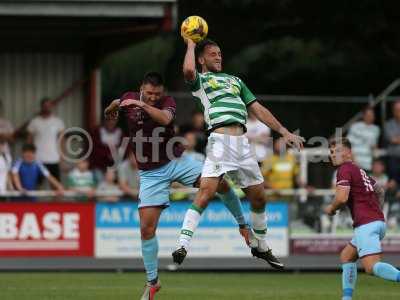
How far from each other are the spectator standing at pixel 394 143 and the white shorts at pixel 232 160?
8046mm

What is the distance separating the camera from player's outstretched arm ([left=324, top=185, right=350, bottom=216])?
13508 millimetres

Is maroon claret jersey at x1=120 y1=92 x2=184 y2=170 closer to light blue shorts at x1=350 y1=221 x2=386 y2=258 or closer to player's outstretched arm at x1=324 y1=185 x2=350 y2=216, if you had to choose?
player's outstretched arm at x1=324 y1=185 x2=350 y2=216

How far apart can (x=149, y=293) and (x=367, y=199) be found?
2.64 metres

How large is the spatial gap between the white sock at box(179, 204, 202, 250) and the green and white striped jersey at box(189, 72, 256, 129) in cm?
97

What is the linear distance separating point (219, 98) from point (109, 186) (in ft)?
24.5

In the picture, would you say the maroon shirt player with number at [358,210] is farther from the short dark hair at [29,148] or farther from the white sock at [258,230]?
the short dark hair at [29,148]

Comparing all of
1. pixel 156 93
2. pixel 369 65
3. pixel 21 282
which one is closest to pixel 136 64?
pixel 369 65

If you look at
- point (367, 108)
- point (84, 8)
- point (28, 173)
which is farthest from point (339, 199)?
point (367, 108)

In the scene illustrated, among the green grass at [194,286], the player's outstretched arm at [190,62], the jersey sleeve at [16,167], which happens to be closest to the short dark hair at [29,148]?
the jersey sleeve at [16,167]

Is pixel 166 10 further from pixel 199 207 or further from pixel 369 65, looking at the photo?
pixel 369 65

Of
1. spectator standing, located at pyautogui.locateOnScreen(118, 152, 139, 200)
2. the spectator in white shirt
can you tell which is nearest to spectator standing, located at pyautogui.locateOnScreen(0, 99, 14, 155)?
spectator standing, located at pyautogui.locateOnScreen(118, 152, 139, 200)

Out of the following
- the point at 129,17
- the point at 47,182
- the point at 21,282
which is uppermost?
the point at 129,17

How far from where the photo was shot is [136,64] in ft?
121

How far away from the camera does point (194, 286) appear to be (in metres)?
17.4
